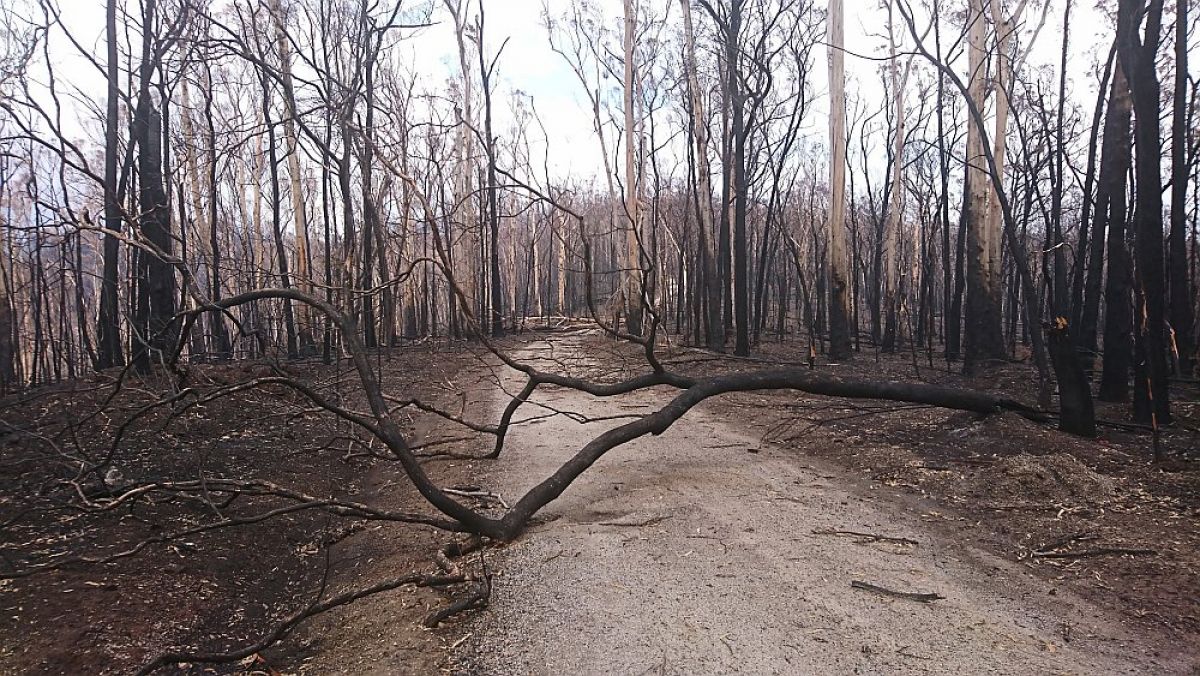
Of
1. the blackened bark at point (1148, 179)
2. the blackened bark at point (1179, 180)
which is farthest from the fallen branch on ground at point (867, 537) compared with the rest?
the blackened bark at point (1179, 180)

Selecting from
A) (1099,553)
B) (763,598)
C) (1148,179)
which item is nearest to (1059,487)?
(1099,553)

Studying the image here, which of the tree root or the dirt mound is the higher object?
the dirt mound

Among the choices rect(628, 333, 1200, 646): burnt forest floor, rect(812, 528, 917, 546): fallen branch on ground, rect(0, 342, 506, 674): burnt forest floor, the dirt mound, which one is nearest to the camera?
rect(0, 342, 506, 674): burnt forest floor

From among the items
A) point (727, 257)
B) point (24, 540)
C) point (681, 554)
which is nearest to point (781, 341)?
point (727, 257)

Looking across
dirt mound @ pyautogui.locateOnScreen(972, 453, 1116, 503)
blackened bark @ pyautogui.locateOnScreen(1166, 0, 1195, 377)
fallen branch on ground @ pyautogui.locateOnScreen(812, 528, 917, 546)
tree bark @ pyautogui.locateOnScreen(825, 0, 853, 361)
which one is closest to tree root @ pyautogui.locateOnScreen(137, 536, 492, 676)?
fallen branch on ground @ pyautogui.locateOnScreen(812, 528, 917, 546)

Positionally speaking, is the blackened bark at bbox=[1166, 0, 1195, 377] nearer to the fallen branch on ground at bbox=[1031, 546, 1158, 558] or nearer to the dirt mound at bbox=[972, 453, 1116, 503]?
the dirt mound at bbox=[972, 453, 1116, 503]

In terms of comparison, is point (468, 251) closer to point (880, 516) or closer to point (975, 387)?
point (975, 387)

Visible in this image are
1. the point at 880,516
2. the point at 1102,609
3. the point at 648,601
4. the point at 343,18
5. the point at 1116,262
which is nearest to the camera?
the point at 1102,609

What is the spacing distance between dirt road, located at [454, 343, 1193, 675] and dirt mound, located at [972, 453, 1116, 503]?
2.33ft

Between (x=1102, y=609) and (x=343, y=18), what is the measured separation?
19276 millimetres

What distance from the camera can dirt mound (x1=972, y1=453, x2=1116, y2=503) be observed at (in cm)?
445

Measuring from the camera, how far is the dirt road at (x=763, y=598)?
2760 mm

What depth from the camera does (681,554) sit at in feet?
12.6

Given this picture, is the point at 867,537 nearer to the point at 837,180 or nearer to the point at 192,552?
the point at 192,552
